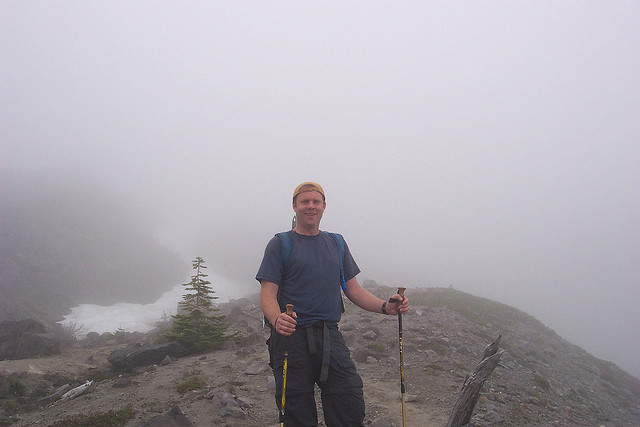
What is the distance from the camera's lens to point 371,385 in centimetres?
1152

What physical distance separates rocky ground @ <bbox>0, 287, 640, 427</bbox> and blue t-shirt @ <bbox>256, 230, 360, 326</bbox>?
5.71 meters

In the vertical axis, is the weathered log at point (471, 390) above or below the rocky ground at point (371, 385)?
above

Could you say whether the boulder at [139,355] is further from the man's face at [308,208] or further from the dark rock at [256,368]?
the man's face at [308,208]

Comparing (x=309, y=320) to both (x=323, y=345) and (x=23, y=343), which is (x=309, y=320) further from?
(x=23, y=343)

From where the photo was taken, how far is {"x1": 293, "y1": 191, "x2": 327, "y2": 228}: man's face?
14.6ft

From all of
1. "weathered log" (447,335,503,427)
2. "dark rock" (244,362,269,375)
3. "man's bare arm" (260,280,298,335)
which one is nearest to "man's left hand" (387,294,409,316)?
"man's bare arm" (260,280,298,335)

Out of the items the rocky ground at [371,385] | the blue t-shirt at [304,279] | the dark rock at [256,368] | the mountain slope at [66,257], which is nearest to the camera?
the blue t-shirt at [304,279]

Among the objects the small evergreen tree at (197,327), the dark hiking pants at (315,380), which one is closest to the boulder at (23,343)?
the small evergreen tree at (197,327)

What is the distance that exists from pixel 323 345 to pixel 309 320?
0.34 meters

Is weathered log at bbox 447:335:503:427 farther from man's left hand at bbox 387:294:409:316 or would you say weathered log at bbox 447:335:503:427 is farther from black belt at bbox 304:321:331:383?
black belt at bbox 304:321:331:383

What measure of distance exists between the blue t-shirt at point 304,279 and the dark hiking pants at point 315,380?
0.65 ft

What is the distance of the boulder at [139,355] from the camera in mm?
13164

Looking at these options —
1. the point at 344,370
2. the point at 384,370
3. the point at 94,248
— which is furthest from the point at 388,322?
the point at 94,248

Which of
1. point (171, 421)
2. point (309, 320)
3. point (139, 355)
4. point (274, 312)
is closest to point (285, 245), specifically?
point (274, 312)
